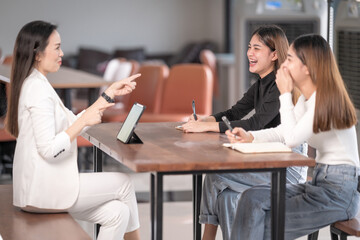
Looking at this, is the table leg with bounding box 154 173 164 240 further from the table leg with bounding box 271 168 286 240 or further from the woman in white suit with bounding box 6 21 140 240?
the table leg with bounding box 271 168 286 240

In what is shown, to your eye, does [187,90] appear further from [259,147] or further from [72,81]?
[259,147]

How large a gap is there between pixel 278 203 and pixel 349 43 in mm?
2143

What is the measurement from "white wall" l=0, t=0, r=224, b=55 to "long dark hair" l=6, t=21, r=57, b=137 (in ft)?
32.8

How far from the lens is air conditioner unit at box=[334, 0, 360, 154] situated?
4156 mm

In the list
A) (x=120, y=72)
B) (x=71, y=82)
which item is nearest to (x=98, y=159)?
(x=71, y=82)

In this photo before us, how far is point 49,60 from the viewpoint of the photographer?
260 cm

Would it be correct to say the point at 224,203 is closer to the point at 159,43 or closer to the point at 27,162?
the point at 27,162

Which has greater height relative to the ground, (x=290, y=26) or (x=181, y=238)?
(x=290, y=26)

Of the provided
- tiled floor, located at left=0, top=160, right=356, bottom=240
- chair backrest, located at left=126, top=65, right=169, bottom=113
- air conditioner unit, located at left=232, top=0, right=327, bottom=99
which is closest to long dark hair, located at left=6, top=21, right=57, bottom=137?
tiled floor, located at left=0, top=160, right=356, bottom=240

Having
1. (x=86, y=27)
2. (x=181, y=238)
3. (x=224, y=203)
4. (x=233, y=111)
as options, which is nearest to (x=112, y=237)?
(x=224, y=203)

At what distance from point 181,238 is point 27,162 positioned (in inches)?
59.4

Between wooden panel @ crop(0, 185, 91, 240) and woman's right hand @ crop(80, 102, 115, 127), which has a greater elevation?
woman's right hand @ crop(80, 102, 115, 127)

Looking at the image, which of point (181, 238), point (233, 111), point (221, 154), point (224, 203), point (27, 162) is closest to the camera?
point (221, 154)

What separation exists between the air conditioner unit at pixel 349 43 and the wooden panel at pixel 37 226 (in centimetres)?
222
